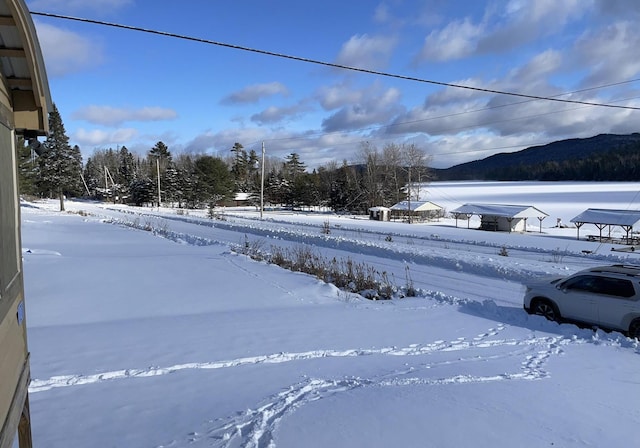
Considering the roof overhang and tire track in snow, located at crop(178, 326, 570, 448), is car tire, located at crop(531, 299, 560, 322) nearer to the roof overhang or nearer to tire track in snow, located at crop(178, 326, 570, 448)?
tire track in snow, located at crop(178, 326, 570, 448)

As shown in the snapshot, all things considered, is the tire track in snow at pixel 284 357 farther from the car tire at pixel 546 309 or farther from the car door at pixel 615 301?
the car door at pixel 615 301

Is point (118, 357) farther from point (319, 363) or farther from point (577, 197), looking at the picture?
point (577, 197)

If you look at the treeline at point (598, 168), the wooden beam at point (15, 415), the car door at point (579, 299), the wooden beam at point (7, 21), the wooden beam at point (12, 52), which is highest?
the treeline at point (598, 168)

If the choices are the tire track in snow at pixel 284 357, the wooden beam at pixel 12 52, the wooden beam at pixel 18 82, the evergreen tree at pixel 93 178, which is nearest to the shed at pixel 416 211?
the tire track in snow at pixel 284 357

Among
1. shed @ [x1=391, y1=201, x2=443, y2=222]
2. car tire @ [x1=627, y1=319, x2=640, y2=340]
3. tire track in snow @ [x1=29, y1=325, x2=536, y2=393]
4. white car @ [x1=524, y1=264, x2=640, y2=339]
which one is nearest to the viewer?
tire track in snow @ [x1=29, y1=325, x2=536, y2=393]

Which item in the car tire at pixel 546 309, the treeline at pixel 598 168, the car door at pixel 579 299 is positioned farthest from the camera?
the treeline at pixel 598 168

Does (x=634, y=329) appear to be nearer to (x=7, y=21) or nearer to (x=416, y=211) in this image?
(x=7, y=21)

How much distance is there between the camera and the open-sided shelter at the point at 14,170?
3.24 metres

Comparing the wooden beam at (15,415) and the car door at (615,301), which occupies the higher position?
the wooden beam at (15,415)

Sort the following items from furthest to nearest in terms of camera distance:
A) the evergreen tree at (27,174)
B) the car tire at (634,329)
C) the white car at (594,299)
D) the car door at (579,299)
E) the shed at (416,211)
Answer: the shed at (416,211)
the evergreen tree at (27,174)
the car door at (579,299)
the white car at (594,299)
the car tire at (634,329)

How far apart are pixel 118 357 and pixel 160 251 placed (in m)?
14.8

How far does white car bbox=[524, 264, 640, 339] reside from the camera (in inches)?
383

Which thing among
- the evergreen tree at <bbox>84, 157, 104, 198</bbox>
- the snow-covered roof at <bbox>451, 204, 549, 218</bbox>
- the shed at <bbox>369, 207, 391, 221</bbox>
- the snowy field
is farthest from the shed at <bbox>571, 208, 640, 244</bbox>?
the evergreen tree at <bbox>84, 157, 104, 198</bbox>

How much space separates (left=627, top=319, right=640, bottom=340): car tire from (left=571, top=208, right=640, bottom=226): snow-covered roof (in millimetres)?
44930
